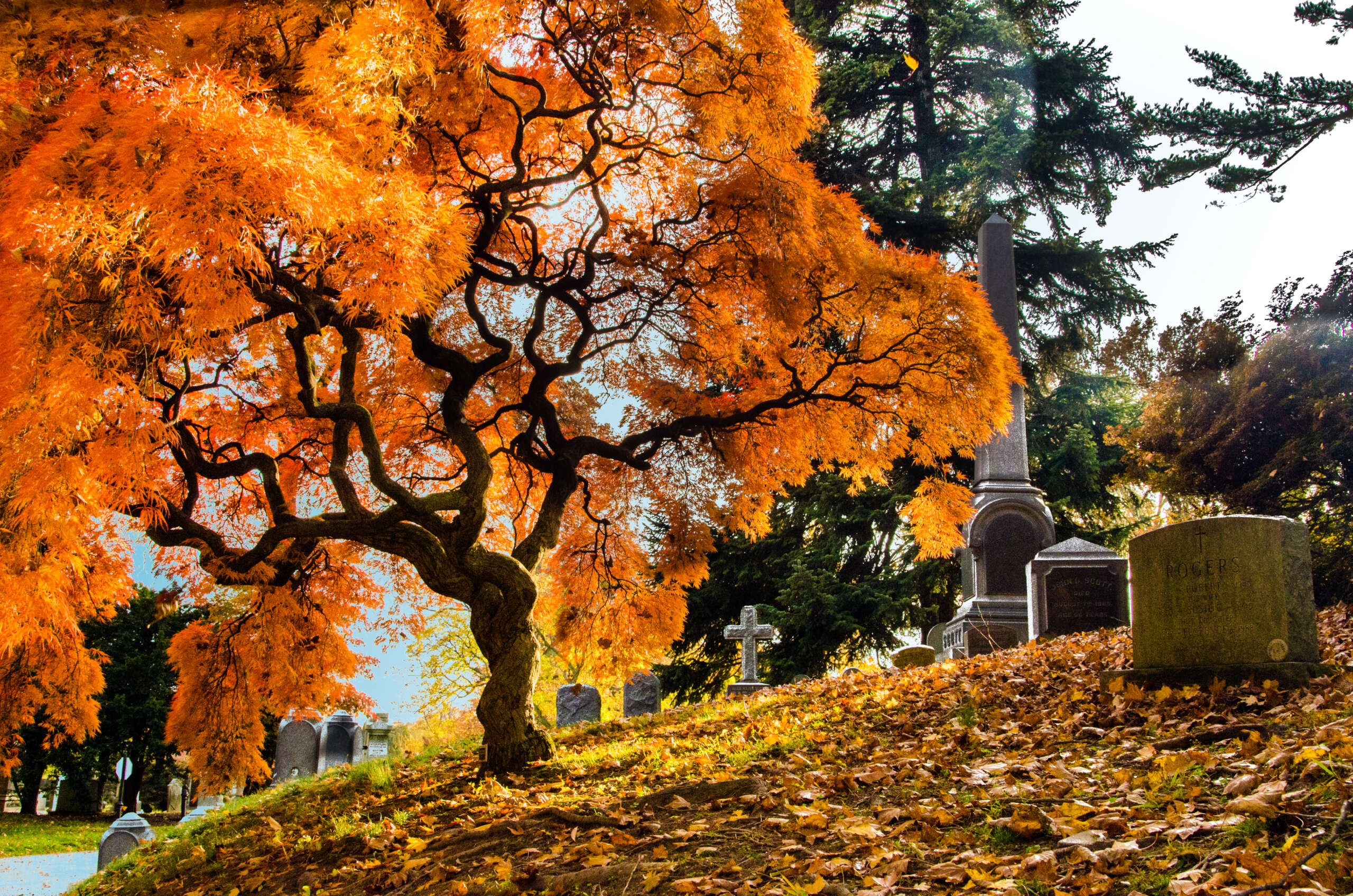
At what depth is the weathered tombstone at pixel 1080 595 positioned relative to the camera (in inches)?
429

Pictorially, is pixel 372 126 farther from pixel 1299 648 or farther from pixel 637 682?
pixel 637 682

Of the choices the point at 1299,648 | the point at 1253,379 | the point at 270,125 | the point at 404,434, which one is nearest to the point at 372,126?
the point at 270,125

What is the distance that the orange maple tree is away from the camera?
5.82 meters

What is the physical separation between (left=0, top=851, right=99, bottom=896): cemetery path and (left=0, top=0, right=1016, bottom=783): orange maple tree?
6.89 m

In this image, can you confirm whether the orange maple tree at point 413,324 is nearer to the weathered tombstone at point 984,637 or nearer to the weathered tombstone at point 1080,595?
the weathered tombstone at point 1080,595

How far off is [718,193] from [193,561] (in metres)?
7.17

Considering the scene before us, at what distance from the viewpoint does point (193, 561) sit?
10.7m

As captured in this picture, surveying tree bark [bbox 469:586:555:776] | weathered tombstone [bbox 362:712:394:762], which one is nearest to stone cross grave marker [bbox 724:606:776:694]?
weathered tombstone [bbox 362:712:394:762]

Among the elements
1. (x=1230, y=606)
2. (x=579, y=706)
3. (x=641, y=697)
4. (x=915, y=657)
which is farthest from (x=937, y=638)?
(x=1230, y=606)

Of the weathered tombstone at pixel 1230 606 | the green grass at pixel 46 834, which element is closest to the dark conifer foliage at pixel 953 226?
the weathered tombstone at pixel 1230 606

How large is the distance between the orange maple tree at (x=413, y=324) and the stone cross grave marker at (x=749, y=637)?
4.68 meters

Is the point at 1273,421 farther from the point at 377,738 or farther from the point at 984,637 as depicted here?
the point at 377,738

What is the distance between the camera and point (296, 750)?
14.1m

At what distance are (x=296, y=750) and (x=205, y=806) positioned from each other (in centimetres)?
143
